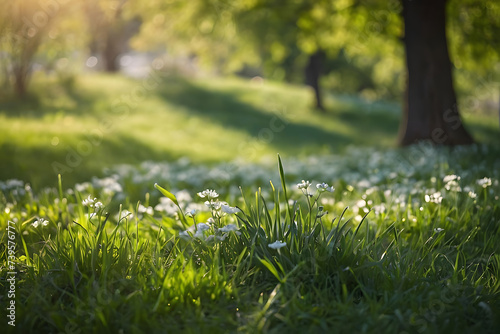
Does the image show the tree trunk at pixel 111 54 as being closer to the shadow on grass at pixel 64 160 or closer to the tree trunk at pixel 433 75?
the shadow on grass at pixel 64 160

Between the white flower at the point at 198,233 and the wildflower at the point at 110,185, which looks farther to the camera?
the wildflower at the point at 110,185

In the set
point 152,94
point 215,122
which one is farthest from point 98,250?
point 152,94

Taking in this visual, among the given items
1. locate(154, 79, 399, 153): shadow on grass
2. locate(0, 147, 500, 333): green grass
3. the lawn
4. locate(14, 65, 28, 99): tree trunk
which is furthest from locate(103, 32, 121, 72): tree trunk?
locate(0, 147, 500, 333): green grass

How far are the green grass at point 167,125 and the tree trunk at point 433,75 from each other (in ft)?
8.53

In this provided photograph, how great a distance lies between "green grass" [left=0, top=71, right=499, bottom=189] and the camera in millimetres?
8273

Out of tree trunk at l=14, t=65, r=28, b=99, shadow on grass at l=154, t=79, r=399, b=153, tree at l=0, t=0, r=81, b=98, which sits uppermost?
tree at l=0, t=0, r=81, b=98

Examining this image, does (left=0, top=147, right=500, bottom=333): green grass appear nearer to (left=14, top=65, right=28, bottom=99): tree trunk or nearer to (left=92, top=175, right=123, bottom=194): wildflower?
(left=92, top=175, right=123, bottom=194): wildflower

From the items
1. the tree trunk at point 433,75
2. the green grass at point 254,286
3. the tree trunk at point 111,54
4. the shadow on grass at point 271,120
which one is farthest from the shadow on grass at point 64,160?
the tree trunk at point 111,54

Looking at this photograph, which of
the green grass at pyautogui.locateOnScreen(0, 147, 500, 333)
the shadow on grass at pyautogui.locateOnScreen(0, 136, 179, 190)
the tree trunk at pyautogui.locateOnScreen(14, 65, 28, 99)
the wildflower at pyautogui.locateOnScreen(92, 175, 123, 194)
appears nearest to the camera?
the green grass at pyautogui.locateOnScreen(0, 147, 500, 333)

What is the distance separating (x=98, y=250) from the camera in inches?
113

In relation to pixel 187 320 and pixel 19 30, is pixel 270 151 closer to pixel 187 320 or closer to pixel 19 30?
pixel 19 30

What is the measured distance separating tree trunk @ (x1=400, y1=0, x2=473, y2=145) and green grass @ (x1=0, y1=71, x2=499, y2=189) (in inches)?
102

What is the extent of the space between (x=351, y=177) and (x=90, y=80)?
15.9 meters

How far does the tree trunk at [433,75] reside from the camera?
838 cm
